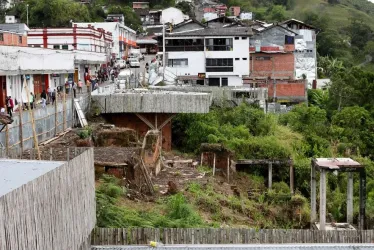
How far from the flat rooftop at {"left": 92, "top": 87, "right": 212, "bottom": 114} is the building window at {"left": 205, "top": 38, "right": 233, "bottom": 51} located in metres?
19.5

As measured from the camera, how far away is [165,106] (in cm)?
2830

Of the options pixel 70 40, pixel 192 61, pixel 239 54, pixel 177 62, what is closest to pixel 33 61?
pixel 70 40

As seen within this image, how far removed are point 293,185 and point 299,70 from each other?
33.1 metres

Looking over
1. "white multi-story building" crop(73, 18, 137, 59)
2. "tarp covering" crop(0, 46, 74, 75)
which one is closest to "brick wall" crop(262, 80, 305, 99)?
"white multi-story building" crop(73, 18, 137, 59)

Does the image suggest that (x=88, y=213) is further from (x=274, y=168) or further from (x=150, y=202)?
(x=274, y=168)

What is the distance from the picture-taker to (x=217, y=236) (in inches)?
435

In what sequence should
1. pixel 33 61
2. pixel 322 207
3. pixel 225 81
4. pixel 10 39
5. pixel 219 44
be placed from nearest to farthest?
pixel 322 207
pixel 33 61
pixel 10 39
pixel 219 44
pixel 225 81

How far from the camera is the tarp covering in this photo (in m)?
22.7

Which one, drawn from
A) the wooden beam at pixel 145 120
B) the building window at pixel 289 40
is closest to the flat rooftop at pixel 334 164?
the wooden beam at pixel 145 120

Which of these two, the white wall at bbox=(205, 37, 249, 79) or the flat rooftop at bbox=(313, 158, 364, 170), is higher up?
the white wall at bbox=(205, 37, 249, 79)

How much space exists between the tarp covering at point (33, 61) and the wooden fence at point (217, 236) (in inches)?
504

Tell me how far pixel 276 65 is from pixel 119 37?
62.3 ft

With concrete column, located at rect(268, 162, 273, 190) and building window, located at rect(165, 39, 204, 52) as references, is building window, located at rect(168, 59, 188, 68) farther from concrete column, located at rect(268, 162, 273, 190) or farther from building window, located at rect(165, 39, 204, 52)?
concrete column, located at rect(268, 162, 273, 190)

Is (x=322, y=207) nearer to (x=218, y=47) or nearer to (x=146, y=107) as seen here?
(x=146, y=107)
